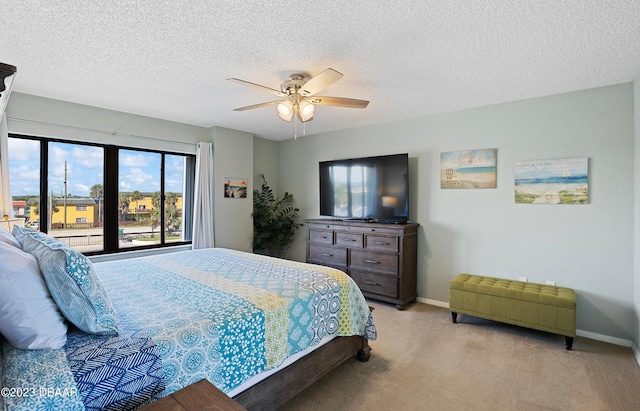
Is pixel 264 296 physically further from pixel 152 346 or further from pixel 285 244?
pixel 285 244

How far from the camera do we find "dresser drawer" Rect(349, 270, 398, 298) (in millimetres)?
3967

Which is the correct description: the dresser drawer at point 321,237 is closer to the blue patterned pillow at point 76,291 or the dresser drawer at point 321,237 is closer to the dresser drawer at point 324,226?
the dresser drawer at point 324,226

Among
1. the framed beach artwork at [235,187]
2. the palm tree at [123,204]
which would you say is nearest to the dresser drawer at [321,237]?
the framed beach artwork at [235,187]

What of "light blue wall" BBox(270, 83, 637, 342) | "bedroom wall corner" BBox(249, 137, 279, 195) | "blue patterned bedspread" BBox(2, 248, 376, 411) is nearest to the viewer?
"blue patterned bedspread" BBox(2, 248, 376, 411)

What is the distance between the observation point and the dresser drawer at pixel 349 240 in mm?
4273

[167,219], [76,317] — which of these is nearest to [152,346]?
[76,317]

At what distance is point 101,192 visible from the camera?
3996mm

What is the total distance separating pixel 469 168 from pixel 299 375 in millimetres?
3098

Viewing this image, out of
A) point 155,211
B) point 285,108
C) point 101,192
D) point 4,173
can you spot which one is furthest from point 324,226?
point 4,173

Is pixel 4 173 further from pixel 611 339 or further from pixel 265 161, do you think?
pixel 611 339

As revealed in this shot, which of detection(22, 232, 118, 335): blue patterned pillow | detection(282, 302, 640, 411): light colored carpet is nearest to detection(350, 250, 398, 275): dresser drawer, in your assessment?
detection(282, 302, 640, 411): light colored carpet

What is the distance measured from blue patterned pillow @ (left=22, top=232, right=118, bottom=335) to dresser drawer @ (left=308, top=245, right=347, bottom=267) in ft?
10.7

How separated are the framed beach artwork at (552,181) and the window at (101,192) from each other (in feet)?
14.4

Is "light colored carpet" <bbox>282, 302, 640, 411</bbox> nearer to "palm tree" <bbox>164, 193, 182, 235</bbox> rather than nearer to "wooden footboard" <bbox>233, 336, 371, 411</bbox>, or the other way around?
"wooden footboard" <bbox>233, 336, 371, 411</bbox>
